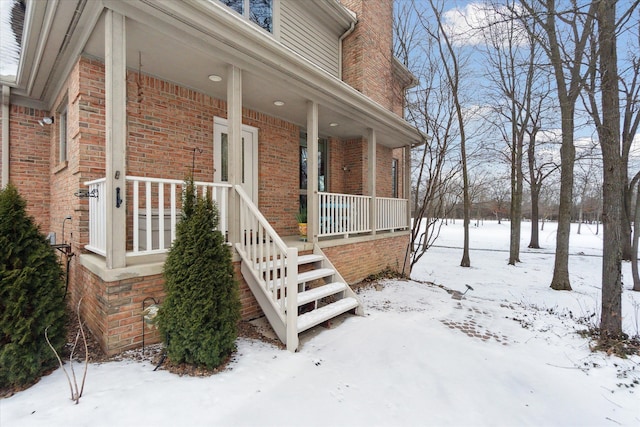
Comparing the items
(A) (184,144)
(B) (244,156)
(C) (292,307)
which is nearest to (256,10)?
(B) (244,156)

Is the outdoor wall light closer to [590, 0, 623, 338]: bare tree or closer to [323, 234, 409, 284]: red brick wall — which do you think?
[323, 234, 409, 284]: red brick wall

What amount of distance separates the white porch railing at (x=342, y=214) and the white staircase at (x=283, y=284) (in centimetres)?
99

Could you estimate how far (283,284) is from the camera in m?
3.38

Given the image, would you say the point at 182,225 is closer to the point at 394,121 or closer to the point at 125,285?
the point at 125,285

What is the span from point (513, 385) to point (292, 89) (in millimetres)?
4706

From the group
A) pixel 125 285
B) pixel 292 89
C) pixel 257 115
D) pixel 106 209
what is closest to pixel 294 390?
pixel 125 285

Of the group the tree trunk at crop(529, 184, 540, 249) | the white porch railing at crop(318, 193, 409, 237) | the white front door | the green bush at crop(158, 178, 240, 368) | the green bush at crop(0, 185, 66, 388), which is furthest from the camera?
the tree trunk at crop(529, 184, 540, 249)

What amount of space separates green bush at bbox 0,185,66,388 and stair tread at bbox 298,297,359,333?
2310 millimetres

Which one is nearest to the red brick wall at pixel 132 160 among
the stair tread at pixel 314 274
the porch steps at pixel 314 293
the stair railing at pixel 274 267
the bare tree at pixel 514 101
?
the stair railing at pixel 274 267

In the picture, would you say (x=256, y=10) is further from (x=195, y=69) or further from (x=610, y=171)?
(x=610, y=171)

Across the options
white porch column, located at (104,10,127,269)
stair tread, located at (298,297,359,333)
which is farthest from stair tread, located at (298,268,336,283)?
white porch column, located at (104,10,127,269)

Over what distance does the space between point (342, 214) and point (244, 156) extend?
231 cm

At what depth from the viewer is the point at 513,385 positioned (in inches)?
108

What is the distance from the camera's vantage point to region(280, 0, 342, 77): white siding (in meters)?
6.98
